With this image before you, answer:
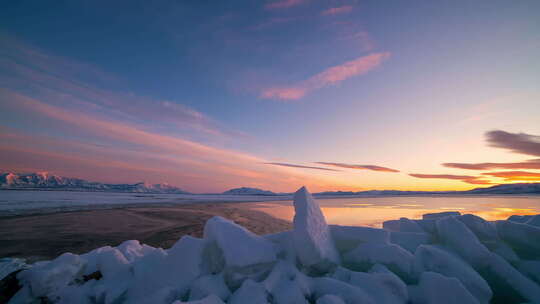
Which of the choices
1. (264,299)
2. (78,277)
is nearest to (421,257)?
(264,299)

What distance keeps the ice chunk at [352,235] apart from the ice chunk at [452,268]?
65cm

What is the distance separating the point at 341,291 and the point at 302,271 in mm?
802

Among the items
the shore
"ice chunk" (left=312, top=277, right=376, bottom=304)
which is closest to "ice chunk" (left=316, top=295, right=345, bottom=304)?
"ice chunk" (left=312, top=277, right=376, bottom=304)

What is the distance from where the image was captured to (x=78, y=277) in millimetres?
3885

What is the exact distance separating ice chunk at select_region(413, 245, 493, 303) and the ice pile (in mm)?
13

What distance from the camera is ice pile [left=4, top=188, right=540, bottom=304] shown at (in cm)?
313

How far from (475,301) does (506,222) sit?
92.9 inches

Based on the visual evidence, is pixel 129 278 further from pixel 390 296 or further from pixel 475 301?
pixel 475 301

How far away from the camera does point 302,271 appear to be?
12.3 ft

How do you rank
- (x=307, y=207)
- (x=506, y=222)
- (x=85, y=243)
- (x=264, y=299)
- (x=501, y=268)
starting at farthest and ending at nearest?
(x=85, y=243) < (x=506, y=222) < (x=307, y=207) < (x=501, y=268) < (x=264, y=299)

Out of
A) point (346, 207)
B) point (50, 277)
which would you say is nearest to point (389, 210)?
point (346, 207)

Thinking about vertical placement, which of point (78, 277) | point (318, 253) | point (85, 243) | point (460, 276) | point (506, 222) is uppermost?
point (506, 222)

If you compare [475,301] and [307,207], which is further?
[307,207]

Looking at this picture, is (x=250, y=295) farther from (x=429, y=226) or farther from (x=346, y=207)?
(x=346, y=207)
